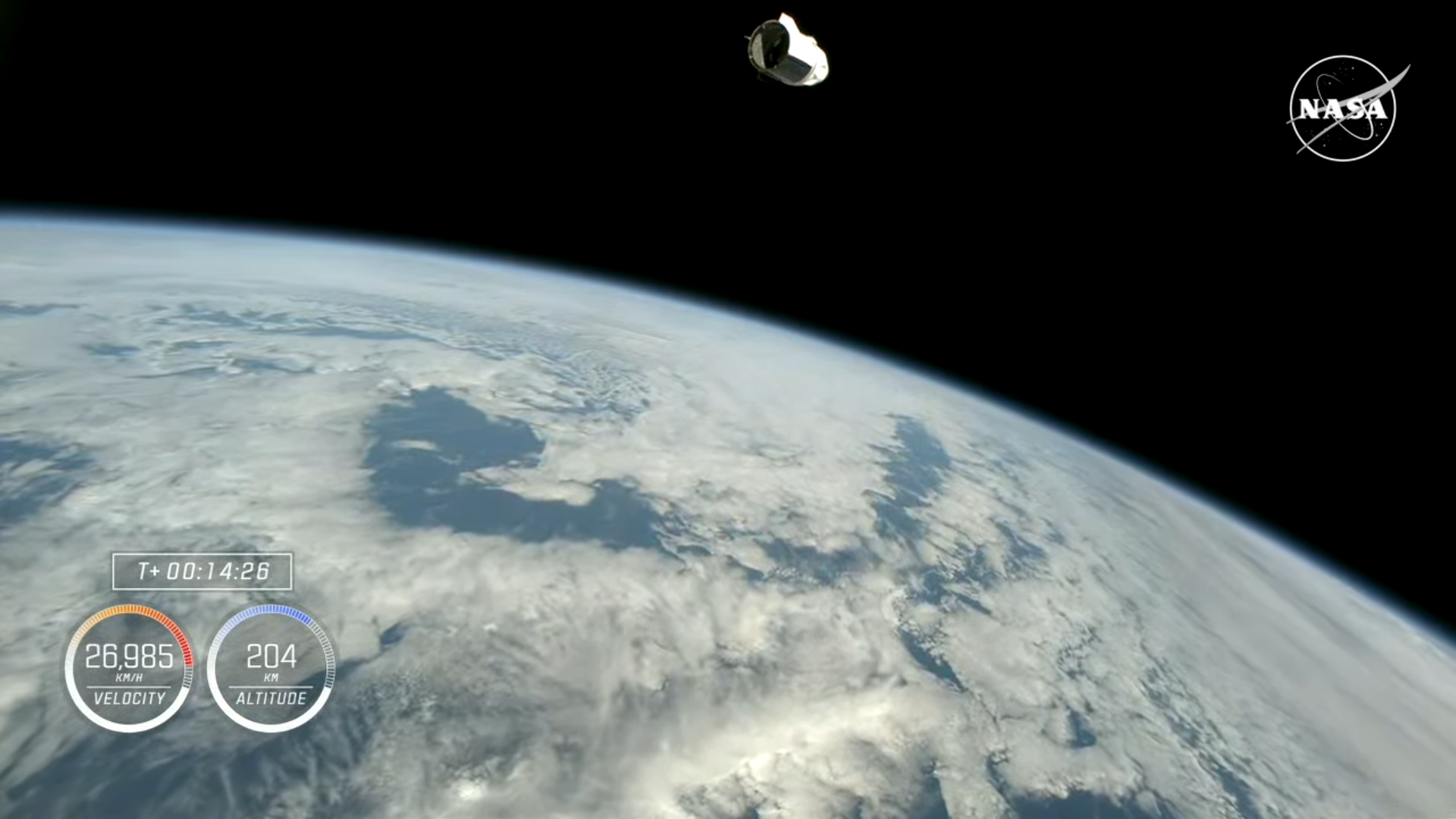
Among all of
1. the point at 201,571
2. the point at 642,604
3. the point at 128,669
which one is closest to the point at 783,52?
the point at 642,604

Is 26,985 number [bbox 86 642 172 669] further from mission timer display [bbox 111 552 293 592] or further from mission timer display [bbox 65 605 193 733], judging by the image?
mission timer display [bbox 111 552 293 592]

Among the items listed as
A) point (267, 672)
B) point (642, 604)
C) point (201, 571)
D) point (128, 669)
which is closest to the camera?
point (128, 669)

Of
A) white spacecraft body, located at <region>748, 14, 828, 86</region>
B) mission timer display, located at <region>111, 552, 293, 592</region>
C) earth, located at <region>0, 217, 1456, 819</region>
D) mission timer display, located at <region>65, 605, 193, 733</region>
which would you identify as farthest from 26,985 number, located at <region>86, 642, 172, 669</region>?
white spacecraft body, located at <region>748, 14, 828, 86</region>

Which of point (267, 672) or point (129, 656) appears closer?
point (129, 656)

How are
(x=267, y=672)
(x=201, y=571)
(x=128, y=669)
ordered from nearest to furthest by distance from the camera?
(x=128, y=669), (x=267, y=672), (x=201, y=571)

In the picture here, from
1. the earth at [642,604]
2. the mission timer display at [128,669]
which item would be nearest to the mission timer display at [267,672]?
the earth at [642,604]

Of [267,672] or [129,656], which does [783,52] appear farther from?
[129,656]

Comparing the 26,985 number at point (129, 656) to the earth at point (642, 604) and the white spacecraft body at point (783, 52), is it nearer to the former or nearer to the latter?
the earth at point (642, 604)
